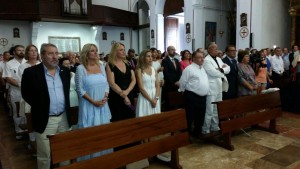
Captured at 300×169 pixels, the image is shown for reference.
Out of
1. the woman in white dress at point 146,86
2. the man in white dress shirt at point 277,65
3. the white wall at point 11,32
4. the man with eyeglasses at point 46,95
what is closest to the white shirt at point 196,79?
the woman in white dress at point 146,86

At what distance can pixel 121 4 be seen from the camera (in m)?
16.5

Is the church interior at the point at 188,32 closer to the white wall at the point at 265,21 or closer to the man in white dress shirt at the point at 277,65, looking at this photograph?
the white wall at the point at 265,21

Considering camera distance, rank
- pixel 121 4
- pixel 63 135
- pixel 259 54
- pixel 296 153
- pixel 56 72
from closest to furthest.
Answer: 1. pixel 63 135
2. pixel 56 72
3. pixel 296 153
4. pixel 259 54
5. pixel 121 4

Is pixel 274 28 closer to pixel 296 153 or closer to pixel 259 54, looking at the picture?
pixel 259 54

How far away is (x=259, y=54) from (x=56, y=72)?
515 centimetres

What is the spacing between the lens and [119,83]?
3223 millimetres

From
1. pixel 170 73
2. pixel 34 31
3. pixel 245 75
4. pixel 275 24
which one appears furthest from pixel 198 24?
pixel 34 31

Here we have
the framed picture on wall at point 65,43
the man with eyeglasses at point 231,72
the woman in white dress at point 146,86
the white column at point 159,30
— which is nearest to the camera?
the woman in white dress at point 146,86

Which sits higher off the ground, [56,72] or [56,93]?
[56,72]

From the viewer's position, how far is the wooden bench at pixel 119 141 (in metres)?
2.23

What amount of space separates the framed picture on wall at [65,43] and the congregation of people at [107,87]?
9.98m

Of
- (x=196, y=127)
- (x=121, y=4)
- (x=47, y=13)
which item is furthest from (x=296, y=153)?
(x=121, y=4)

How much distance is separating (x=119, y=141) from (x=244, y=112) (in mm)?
2292

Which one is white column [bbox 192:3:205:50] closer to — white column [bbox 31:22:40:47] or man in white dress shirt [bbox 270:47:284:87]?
man in white dress shirt [bbox 270:47:284:87]
